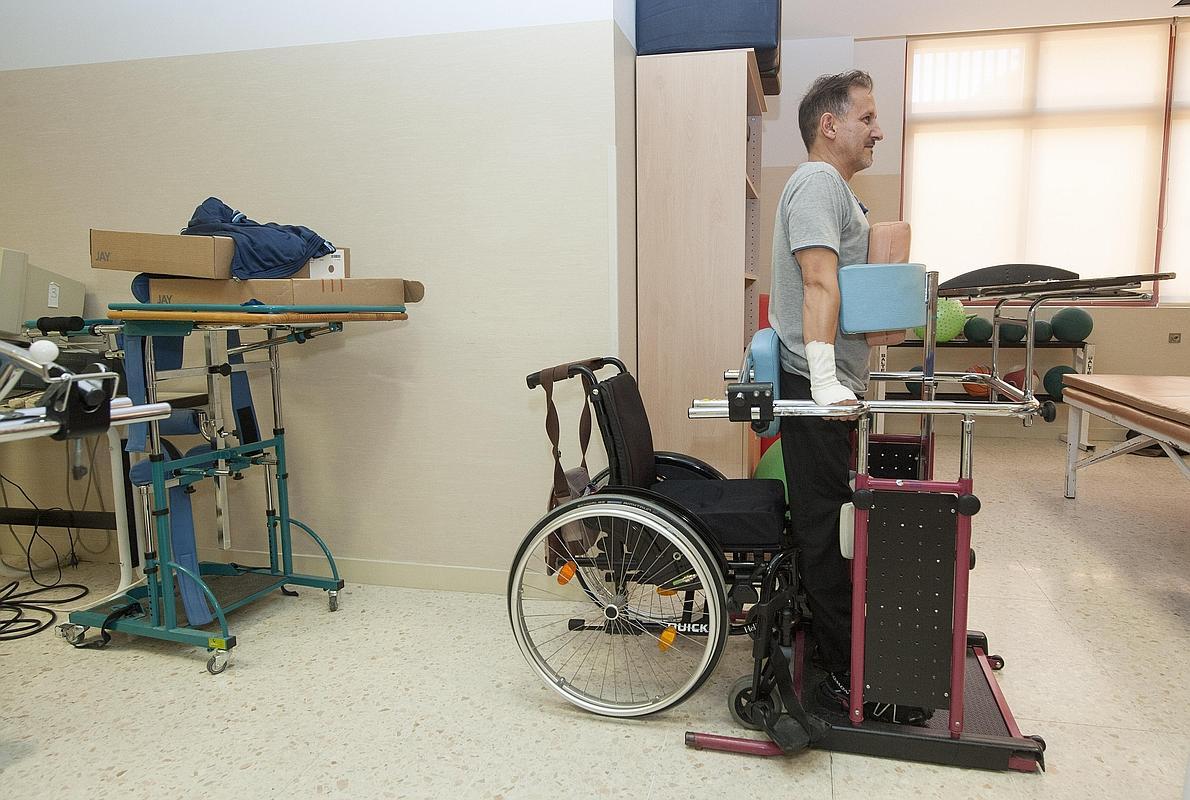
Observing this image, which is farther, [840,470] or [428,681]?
[428,681]

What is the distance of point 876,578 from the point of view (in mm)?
1783

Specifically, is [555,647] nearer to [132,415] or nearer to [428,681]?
[428,681]

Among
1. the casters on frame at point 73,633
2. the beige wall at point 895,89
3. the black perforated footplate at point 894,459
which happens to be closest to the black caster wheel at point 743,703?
the black perforated footplate at point 894,459

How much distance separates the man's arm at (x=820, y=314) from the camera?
5.98 feet

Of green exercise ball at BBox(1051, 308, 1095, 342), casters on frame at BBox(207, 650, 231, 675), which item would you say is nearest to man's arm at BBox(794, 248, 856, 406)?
casters on frame at BBox(207, 650, 231, 675)

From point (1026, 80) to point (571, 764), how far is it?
20.1 ft

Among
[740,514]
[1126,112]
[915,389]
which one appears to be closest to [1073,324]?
[1126,112]

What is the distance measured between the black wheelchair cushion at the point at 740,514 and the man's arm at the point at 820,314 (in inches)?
13.4

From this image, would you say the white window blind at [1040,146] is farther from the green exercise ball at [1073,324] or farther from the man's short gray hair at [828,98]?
the man's short gray hair at [828,98]

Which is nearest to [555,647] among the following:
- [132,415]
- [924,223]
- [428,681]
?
[428,681]

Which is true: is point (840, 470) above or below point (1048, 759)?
above

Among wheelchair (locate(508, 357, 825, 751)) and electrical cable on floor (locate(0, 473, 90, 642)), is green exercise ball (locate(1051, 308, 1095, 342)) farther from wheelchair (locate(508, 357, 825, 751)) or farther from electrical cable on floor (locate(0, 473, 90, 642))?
electrical cable on floor (locate(0, 473, 90, 642))

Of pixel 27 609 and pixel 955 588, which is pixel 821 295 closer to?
pixel 955 588

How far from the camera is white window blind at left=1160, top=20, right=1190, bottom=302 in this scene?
5.64 m
